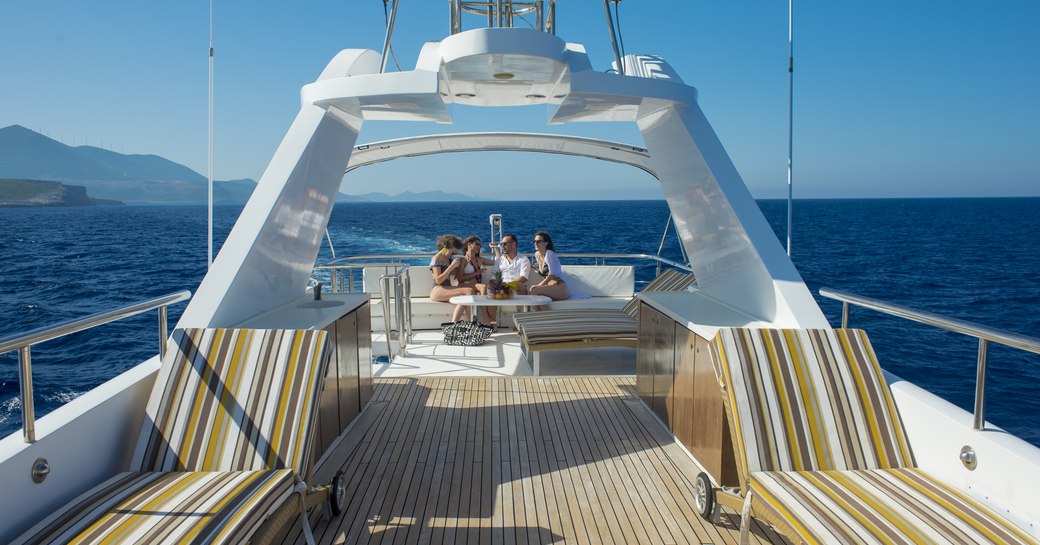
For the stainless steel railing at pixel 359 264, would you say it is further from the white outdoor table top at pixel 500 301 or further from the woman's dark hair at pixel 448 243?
the white outdoor table top at pixel 500 301

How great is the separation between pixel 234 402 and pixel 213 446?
0.19 m

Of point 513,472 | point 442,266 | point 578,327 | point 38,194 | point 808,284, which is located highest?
point 38,194

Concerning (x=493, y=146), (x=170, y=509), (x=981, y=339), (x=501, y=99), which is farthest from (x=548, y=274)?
(x=170, y=509)

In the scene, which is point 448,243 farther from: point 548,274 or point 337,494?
point 337,494

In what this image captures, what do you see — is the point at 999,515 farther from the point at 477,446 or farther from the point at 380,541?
the point at 477,446

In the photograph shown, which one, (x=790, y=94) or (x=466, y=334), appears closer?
(x=790, y=94)

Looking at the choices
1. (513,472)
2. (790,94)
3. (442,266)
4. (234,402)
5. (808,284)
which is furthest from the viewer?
(808,284)

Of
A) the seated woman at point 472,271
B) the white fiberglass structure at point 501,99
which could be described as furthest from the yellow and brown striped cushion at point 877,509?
the seated woman at point 472,271

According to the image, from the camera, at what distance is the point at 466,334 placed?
6164mm

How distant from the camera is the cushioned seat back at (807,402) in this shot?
246 centimetres

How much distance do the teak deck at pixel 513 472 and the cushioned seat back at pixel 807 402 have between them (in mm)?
382

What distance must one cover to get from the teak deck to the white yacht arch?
2.67 meters

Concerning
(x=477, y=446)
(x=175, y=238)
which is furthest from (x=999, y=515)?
(x=175, y=238)

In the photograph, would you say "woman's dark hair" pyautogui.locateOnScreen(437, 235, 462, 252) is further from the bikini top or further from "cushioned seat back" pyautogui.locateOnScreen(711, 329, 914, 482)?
"cushioned seat back" pyautogui.locateOnScreen(711, 329, 914, 482)
